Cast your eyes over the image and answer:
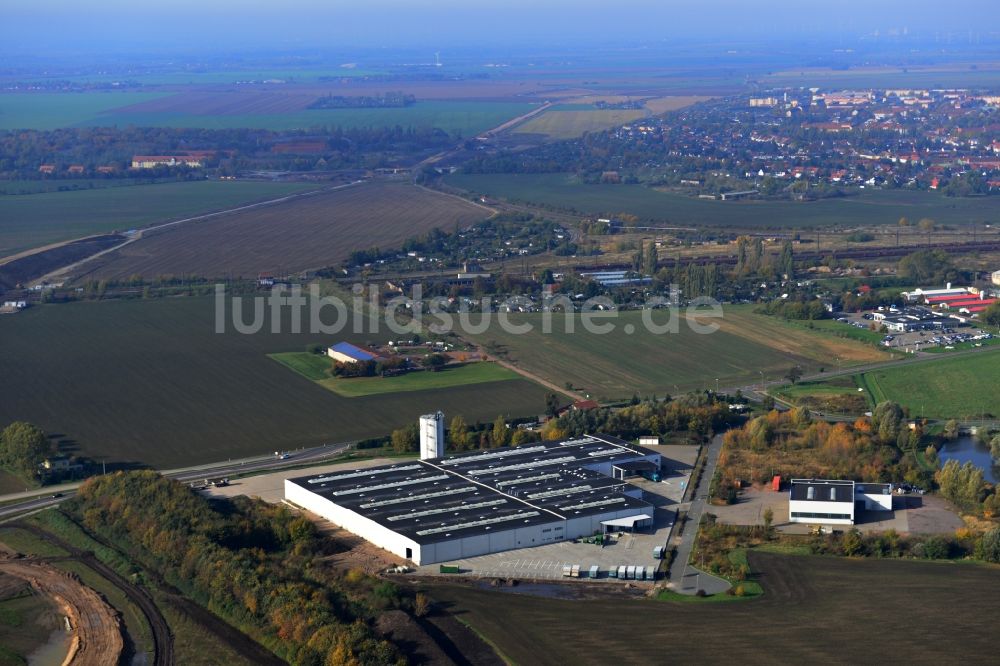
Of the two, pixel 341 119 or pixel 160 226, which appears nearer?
pixel 160 226

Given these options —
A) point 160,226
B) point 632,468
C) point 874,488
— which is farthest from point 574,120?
point 874,488

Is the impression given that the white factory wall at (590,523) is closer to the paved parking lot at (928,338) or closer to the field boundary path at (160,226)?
the paved parking lot at (928,338)

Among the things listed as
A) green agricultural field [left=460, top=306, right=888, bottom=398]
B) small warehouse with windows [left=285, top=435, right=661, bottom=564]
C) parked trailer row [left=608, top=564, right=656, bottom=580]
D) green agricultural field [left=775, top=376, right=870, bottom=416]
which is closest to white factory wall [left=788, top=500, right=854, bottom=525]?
small warehouse with windows [left=285, top=435, right=661, bottom=564]

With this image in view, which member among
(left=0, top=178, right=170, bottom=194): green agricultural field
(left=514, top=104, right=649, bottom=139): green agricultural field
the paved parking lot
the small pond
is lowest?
the small pond

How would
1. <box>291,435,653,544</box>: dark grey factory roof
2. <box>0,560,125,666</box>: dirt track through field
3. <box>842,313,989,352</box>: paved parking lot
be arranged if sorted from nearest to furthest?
<box>0,560,125,666</box>: dirt track through field < <box>291,435,653,544</box>: dark grey factory roof < <box>842,313,989,352</box>: paved parking lot

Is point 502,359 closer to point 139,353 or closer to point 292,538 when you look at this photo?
point 139,353

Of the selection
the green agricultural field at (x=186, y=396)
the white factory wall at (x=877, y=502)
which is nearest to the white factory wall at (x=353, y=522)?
the green agricultural field at (x=186, y=396)

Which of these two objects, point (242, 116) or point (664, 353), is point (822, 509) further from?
point (242, 116)

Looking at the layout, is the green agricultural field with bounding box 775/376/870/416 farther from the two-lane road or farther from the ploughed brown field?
the ploughed brown field
